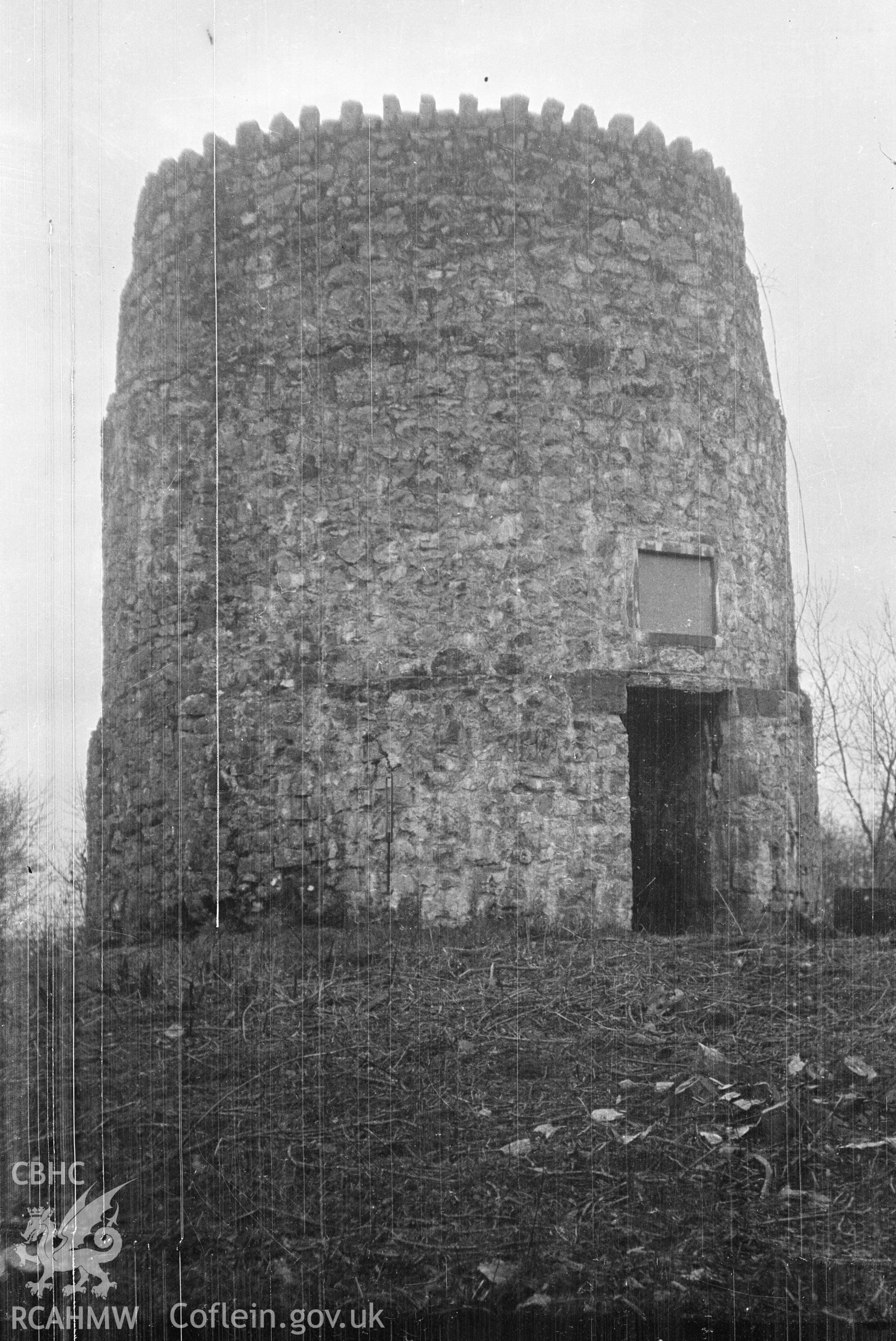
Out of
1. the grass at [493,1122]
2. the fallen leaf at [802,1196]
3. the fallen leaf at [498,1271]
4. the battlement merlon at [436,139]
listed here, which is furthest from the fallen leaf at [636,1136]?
the battlement merlon at [436,139]

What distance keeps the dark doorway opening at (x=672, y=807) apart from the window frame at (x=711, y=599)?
41 cm

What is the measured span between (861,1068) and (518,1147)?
163 cm

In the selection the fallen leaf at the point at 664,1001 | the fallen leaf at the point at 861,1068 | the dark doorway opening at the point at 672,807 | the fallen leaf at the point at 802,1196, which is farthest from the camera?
the dark doorway opening at the point at 672,807

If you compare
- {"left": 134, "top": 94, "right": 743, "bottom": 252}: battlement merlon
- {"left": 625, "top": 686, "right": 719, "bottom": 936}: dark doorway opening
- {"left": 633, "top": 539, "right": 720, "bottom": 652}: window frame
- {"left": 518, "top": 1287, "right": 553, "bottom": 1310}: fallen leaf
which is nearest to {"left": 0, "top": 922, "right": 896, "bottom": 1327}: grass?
{"left": 518, "top": 1287, "right": 553, "bottom": 1310}: fallen leaf

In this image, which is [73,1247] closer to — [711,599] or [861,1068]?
[861,1068]

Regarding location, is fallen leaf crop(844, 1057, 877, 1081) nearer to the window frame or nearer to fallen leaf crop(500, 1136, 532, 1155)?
fallen leaf crop(500, 1136, 532, 1155)

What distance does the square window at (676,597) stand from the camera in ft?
28.2

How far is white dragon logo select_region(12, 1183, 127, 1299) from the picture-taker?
456 cm

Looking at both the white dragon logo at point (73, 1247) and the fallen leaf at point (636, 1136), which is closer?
the white dragon logo at point (73, 1247)

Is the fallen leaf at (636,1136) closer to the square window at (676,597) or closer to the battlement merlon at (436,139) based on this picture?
the square window at (676,597)

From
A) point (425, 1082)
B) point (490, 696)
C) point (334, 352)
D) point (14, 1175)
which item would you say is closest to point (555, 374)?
point (334, 352)

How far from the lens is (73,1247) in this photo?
476 centimetres

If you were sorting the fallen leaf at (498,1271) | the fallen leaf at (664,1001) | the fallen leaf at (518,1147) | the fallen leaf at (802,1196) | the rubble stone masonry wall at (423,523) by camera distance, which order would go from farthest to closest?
1. the rubble stone masonry wall at (423,523)
2. the fallen leaf at (664,1001)
3. the fallen leaf at (518,1147)
4. the fallen leaf at (802,1196)
5. the fallen leaf at (498,1271)

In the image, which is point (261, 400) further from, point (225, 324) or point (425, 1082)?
point (425, 1082)
